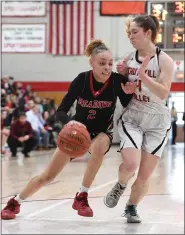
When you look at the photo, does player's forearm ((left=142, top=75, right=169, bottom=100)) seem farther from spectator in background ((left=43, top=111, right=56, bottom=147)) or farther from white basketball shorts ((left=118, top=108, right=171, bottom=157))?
spectator in background ((left=43, top=111, right=56, bottom=147))

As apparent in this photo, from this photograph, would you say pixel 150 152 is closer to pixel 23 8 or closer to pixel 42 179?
pixel 42 179

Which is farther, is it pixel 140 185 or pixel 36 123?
pixel 36 123

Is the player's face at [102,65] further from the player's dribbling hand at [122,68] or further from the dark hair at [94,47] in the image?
the player's dribbling hand at [122,68]

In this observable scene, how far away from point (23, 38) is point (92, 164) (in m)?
17.1

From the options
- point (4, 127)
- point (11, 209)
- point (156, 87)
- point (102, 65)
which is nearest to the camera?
point (156, 87)

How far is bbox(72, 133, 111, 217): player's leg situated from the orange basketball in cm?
24

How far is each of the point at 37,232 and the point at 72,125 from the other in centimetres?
116

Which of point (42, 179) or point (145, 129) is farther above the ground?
point (145, 129)

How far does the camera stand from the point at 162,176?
1123 centimetres

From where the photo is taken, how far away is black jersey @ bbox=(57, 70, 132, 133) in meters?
5.28

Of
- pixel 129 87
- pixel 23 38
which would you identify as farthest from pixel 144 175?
pixel 23 38

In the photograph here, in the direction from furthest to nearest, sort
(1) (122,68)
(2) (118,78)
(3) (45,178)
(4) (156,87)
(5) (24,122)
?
(5) (24,122) → (3) (45,178) → (1) (122,68) → (2) (118,78) → (4) (156,87)

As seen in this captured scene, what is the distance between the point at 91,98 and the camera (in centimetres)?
528

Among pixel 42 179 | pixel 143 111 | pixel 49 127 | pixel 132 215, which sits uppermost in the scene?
pixel 143 111
